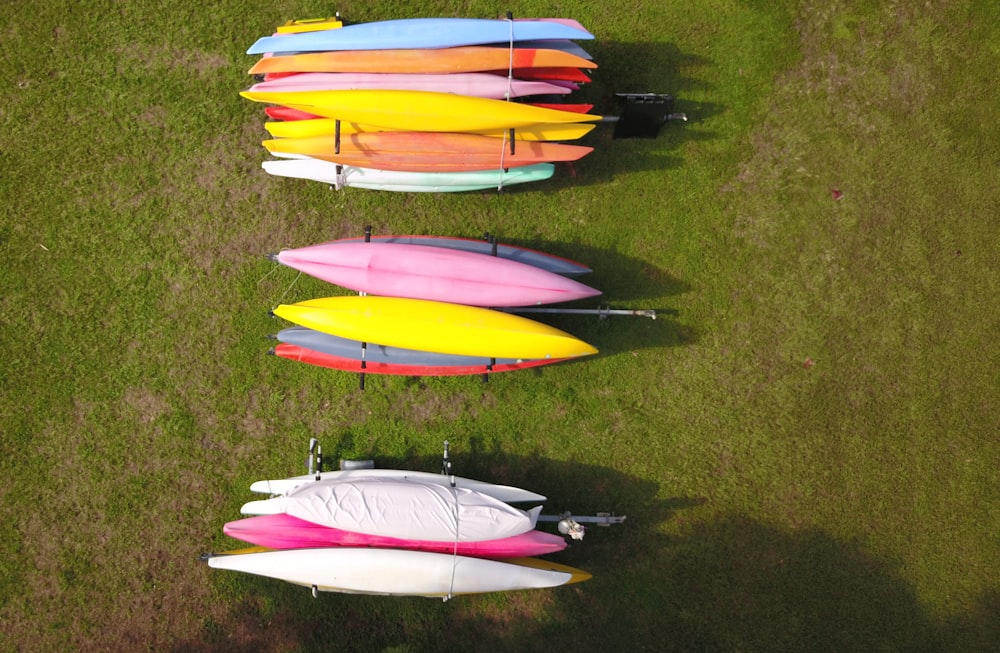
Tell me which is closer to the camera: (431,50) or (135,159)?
(431,50)

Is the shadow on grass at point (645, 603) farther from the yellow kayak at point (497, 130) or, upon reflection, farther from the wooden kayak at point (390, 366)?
the yellow kayak at point (497, 130)

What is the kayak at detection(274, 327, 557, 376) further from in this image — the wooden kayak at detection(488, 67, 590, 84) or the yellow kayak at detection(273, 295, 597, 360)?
the wooden kayak at detection(488, 67, 590, 84)

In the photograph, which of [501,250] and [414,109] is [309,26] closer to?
[414,109]

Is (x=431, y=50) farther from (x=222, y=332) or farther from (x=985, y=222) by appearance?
(x=985, y=222)

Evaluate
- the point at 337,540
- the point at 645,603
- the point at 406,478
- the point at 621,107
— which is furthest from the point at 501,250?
the point at 645,603

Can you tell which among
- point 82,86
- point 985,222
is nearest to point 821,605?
point 985,222

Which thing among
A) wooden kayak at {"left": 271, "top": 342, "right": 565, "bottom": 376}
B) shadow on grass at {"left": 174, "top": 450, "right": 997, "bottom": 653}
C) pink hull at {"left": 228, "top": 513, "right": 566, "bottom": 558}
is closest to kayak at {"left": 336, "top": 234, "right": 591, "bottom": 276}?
wooden kayak at {"left": 271, "top": 342, "right": 565, "bottom": 376}

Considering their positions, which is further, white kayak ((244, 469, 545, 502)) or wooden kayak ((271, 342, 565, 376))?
wooden kayak ((271, 342, 565, 376))
